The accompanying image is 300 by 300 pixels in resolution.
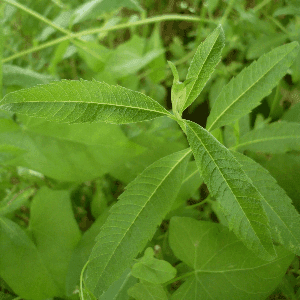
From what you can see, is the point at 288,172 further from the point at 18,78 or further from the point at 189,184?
the point at 18,78

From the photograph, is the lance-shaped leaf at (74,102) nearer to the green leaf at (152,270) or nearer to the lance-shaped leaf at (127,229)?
the lance-shaped leaf at (127,229)

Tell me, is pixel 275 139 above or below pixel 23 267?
above

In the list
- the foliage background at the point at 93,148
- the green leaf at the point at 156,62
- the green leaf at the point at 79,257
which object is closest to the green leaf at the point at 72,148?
the foliage background at the point at 93,148

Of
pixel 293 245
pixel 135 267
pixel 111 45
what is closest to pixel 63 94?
pixel 135 267

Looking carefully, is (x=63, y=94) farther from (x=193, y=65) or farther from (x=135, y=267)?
(x=135, y=267)

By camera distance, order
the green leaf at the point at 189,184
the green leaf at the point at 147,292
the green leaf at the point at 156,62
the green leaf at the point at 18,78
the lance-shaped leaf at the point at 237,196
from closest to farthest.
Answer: the lance-shaped leaf at the point at 237,196, the green leaf at the point at 147,292, the green leaf at the point at 189,184, the green leaf at the point at 18,78, the green leaf at the point at 156,62

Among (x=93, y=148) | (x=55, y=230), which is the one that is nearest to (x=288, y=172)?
(x=93, y=148)

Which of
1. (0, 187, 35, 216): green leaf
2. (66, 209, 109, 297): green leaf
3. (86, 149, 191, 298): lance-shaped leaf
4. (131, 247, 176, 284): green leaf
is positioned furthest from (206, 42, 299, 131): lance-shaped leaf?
(0, 187, 35, 216): green leaf
